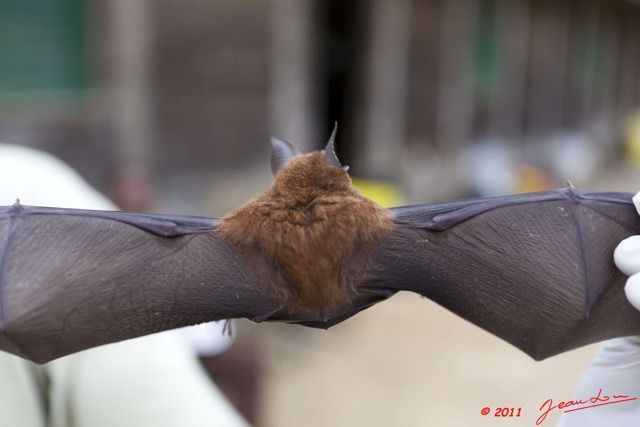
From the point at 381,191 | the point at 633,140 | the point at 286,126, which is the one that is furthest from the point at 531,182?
the point at 633,140

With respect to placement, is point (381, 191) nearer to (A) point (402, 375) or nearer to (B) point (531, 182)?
(A) point (402, 375)

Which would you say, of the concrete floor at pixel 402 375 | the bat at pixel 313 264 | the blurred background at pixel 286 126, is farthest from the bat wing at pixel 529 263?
the concrete floor at pixel 402 375

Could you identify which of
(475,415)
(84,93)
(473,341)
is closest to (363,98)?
(473,341)

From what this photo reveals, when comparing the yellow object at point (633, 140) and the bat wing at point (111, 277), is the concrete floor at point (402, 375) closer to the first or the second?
the bat wing at point (111, 277)

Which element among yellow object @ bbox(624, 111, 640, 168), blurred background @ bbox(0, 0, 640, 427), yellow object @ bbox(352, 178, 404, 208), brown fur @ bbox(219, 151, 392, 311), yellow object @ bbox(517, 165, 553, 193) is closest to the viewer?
brown fur @ bbox(219, 151, 392, 311)

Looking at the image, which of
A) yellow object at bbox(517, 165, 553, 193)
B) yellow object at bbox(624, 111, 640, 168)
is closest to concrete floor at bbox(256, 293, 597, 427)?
yellow object at bbox(517, 165, 553, 193)

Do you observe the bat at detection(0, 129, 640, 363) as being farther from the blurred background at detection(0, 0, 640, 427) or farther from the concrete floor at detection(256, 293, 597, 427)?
the concrete floor at detection(256, 293, 597, 427)
